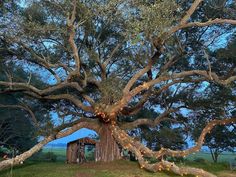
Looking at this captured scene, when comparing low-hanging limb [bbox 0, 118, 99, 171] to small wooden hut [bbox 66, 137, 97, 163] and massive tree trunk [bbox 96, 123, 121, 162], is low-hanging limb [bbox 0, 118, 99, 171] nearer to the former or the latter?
massive tree trunk [bbox 96, 123, 121, 162]

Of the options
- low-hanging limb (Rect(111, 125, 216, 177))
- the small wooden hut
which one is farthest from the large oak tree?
the small wooden hut

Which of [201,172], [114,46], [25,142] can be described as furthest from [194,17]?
[25,142]

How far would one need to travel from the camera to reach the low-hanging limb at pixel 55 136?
15977 mm

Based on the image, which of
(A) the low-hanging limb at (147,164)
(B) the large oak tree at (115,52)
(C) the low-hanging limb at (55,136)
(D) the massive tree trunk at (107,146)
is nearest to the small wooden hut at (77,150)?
(B) the large oak tree at (115,52)

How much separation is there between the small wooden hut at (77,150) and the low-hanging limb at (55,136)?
6.64 meters

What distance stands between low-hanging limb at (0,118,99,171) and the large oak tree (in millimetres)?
45

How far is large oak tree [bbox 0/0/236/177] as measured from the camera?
14172 millimetres

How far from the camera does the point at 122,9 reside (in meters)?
15.1

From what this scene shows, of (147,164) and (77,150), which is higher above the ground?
(77,150)

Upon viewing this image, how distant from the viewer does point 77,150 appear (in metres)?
26.3

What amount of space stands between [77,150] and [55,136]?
28.4 ft

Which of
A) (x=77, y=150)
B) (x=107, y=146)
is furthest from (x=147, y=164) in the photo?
(x=77, y=150)

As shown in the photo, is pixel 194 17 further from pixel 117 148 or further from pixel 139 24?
pixel 117 148

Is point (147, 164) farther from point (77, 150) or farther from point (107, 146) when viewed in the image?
point (77, 150)
